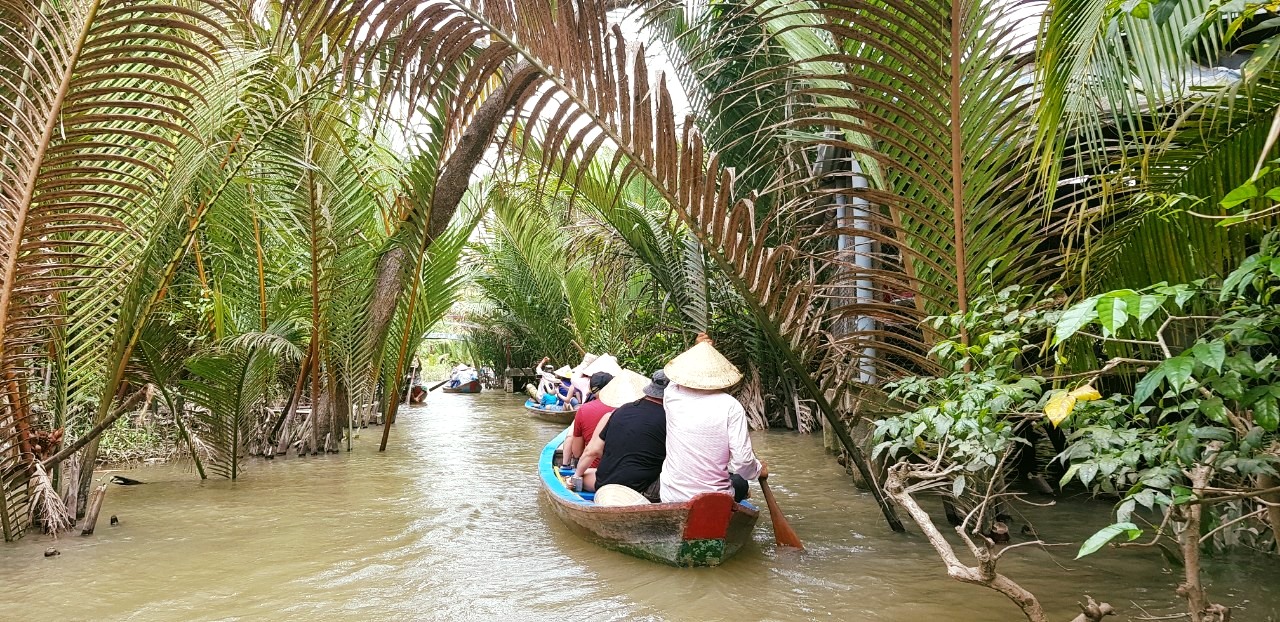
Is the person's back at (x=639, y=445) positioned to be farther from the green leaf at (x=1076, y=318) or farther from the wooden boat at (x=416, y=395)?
the wooden boat at (x=416, y=395)

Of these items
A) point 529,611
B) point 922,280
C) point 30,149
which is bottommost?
point 529,611

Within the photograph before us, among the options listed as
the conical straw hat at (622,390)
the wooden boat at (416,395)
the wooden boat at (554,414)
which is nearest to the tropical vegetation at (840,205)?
the conical straw hat at (622,390)

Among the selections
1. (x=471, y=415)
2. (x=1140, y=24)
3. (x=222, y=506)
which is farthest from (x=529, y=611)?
(x=471, y=415)

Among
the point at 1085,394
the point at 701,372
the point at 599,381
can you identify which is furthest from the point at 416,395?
the point at 1085,394

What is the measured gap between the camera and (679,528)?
4.39 metres

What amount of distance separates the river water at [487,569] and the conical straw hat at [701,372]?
1.03m

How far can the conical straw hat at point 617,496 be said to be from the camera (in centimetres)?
501

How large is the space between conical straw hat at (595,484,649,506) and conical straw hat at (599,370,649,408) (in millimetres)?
1333

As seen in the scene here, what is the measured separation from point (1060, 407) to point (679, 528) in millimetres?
2434

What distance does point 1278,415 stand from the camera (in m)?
1.88

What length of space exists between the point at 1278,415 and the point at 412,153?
7.45 metres

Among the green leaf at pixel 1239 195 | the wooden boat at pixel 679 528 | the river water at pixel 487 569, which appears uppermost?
the green leaf at pixel 1239 195

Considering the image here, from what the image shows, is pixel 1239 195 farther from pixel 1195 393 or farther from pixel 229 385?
pixel 229 385

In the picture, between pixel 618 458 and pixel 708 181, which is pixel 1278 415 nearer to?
pixel 708 181
